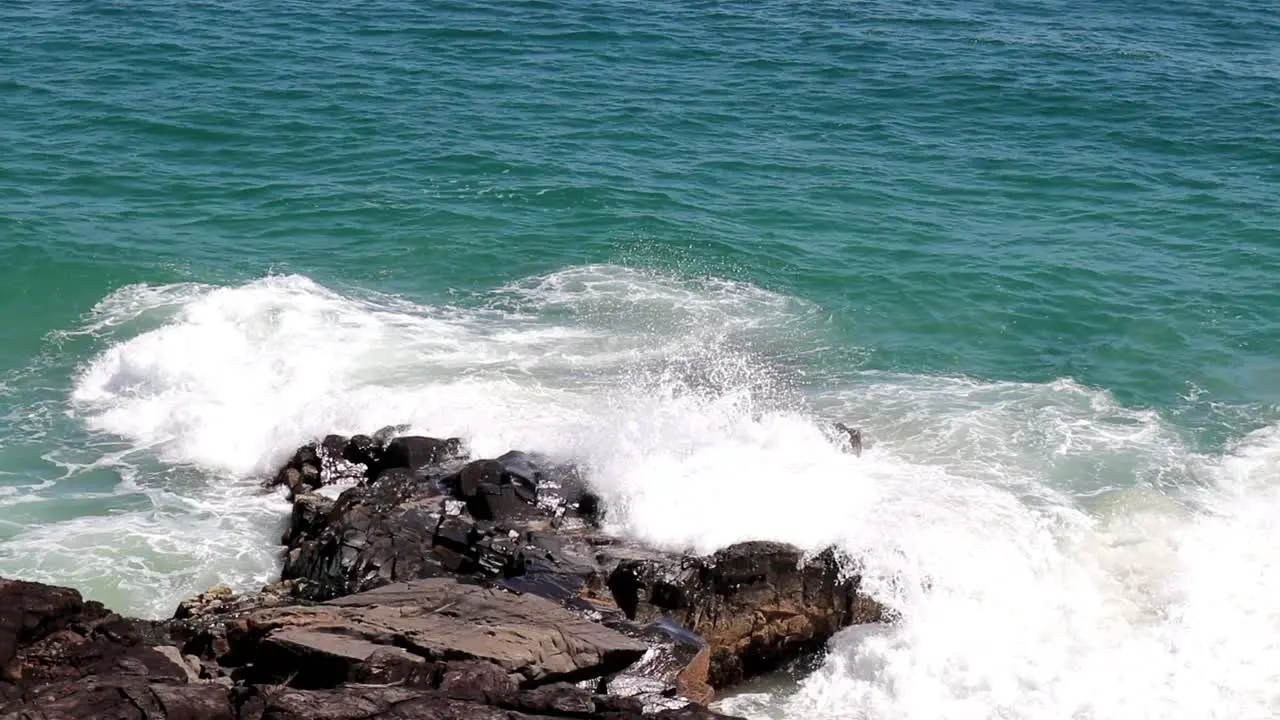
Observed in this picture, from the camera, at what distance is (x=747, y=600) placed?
61.4 ft

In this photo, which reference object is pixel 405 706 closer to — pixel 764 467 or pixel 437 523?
pixel 437 523

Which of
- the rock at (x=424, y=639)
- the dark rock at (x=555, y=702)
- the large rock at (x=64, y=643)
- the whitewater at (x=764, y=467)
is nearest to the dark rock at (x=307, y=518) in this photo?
the whitewater at (x=764, y=467)

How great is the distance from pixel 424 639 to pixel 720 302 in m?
15.0

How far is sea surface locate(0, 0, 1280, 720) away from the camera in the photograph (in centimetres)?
2061

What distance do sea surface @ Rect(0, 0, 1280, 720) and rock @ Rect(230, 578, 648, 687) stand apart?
3.09 m

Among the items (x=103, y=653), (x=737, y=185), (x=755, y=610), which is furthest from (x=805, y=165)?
(x=103, y=653)

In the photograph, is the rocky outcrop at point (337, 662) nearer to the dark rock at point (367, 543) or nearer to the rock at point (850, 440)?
the dark rock at point (367, 543)

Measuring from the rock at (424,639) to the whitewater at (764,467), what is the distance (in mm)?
2613

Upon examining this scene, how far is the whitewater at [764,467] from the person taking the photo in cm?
1925

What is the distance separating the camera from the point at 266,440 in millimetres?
23812

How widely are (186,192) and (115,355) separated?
839 cm

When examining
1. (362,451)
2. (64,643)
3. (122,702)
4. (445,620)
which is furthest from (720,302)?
(122,702)

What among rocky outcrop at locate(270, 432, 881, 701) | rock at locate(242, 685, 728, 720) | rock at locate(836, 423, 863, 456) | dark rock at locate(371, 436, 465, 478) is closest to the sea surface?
rock at locate(836, 423, 863, 456)

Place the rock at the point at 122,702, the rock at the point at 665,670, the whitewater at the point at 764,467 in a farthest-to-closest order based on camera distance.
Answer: the whitewater at the point at 764,467 → the rock at the point at 665,670 → the rock at the point at 122,702
